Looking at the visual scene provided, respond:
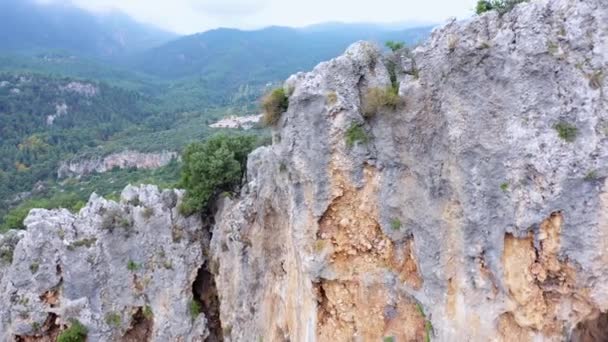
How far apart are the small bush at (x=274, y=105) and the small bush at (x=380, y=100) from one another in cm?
359

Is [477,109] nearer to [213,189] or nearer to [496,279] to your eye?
[496,279]

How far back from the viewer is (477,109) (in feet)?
42.4

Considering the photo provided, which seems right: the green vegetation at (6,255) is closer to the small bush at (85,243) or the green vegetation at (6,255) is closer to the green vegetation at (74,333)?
the small bush at (85,243)

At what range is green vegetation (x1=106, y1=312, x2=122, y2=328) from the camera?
2588 centimetres

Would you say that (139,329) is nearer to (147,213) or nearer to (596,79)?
(147,213)

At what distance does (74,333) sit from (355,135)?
1975 centimetres

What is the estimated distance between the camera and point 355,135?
51.1 ft

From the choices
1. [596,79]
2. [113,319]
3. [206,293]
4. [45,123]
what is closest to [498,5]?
[596,79]

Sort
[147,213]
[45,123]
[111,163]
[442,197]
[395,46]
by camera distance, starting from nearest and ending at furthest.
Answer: [442,197] → [395,46] → [147,213] → [111,163] → [45,123]

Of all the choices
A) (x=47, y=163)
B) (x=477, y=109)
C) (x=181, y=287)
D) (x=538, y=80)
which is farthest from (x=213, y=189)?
(x=47, y=163)

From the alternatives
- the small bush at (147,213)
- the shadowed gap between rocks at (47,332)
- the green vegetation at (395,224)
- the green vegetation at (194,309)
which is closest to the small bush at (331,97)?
the green vegetation at (395,224)

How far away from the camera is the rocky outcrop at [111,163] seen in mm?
117750

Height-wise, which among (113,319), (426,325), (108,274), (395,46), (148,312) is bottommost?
(113,319)

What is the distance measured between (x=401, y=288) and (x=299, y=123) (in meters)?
6.77
